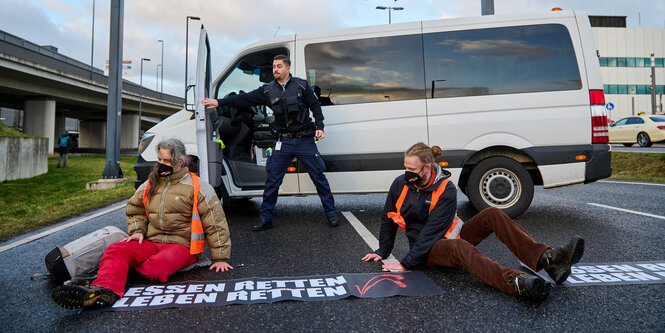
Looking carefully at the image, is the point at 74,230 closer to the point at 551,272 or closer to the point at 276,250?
the point at 276,250

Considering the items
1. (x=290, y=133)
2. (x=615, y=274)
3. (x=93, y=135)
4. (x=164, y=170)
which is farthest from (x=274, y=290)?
(x=93, y=135)

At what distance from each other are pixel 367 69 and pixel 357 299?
352 centimetres

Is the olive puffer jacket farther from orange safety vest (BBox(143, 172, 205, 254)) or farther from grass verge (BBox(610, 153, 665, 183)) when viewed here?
grass verge (BBox(610, 153, 665, 183))

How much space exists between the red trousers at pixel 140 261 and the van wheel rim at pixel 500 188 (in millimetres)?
3611

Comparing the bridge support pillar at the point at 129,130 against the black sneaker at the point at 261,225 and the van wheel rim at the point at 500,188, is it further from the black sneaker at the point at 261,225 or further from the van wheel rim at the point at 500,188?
the van wheel rim at the point at 500,188

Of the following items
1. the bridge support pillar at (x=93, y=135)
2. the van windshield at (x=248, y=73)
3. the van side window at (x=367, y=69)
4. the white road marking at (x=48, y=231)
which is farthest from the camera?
the bridge support pillar at (x=93, y=135)

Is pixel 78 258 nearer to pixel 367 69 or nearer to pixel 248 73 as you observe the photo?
pixel 248 73

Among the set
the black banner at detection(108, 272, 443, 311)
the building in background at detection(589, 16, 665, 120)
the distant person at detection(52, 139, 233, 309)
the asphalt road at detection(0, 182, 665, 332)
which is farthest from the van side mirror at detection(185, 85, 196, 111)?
the building in background at detection(589, 16, 665, 120)

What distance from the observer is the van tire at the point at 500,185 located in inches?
216

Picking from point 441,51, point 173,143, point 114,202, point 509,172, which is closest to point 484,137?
point 509,172

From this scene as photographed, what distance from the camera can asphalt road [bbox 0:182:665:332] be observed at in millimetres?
2473

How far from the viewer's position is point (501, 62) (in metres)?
5.54

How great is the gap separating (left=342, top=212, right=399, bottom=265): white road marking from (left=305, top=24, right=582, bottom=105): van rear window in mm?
1510

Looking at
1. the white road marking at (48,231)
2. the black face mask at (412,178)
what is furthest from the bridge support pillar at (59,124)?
the black face mask at (412,178)
